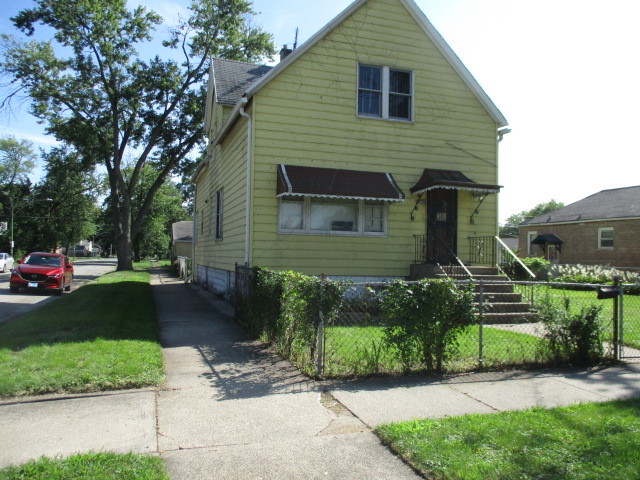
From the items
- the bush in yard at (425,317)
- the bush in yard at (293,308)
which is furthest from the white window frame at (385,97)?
the bush in yard at (425,317)

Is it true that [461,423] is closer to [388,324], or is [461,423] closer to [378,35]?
[388,324]

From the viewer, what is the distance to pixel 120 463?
3.66 m

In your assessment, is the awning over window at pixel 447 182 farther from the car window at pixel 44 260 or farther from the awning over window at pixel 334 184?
the car window at pixel 44 260

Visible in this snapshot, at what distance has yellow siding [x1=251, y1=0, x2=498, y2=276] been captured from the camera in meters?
11.7

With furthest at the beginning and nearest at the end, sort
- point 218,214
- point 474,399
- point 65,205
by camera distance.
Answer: point 65,205
point 218,214
point 474,399

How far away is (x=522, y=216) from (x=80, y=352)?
418 feet

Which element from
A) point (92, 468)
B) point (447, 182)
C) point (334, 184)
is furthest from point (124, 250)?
point (92, 468)


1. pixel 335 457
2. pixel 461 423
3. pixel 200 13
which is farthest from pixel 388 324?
pixel 200 13

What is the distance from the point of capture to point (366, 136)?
12.5m

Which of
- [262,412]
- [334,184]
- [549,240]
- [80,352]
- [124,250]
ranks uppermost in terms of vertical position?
[334,184]

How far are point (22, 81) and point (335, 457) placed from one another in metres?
30.4

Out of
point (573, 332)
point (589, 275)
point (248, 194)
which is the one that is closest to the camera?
point (573, 332)

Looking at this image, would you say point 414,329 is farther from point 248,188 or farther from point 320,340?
point 248,188

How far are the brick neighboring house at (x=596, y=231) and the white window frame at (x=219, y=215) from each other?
23433 mm
